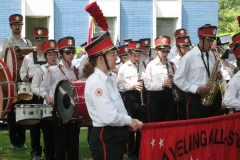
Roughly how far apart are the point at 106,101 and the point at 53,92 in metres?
3.50

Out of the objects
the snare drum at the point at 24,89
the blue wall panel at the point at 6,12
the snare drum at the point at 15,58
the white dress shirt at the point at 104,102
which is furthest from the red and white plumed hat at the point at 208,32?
the blue wall panel at the point at 6,12

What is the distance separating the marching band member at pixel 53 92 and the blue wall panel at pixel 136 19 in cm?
1753

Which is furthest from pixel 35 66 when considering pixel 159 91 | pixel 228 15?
pixel 228 15

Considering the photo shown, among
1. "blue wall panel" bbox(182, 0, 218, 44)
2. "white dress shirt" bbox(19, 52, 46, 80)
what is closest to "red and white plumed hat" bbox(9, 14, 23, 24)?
"white dress shirt" bbox(19, 52, 46, 80)

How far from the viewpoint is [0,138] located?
14.4 m

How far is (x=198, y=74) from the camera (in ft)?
32.8

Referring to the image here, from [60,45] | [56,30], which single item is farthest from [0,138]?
[56,30]

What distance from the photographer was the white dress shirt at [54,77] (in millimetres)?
9844

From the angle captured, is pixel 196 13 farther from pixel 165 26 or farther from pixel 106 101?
pixel 106 101

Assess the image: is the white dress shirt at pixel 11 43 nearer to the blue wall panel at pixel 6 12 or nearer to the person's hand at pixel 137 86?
the person's hand at pixel 137 86

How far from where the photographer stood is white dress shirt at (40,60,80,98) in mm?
9844

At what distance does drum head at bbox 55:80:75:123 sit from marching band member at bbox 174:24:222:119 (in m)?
1.96

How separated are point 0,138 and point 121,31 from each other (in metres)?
13.7

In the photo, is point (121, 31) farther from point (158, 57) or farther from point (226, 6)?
point (226, 6)
